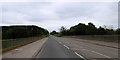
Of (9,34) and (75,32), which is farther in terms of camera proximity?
(75,32)

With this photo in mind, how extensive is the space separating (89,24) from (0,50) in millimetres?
152038

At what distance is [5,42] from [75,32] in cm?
13263

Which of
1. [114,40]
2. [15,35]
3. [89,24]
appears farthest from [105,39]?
[89,24]

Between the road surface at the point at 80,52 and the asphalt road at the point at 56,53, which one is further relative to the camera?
the asphalt road at the point at 56,53

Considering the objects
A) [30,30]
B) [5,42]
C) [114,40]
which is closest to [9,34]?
[30,30]

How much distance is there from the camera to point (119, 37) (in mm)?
36406

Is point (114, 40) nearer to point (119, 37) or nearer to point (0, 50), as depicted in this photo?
point (119, 37)

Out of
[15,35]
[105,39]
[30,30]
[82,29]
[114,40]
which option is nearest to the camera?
[114,40]

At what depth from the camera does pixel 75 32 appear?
157 meters

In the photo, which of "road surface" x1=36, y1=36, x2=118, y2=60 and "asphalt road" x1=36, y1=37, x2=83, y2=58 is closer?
"road surface" x1=36, y1=36, x2=118, y2=60

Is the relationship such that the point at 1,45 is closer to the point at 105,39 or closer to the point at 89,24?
the point at 105,39

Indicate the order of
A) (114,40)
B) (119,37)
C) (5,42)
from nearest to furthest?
(5,42) → (119,37) → (114,40)

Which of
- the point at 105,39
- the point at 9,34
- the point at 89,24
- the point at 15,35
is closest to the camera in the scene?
the point at 105,39

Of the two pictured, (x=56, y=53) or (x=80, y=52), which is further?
(x=80, y=52)
